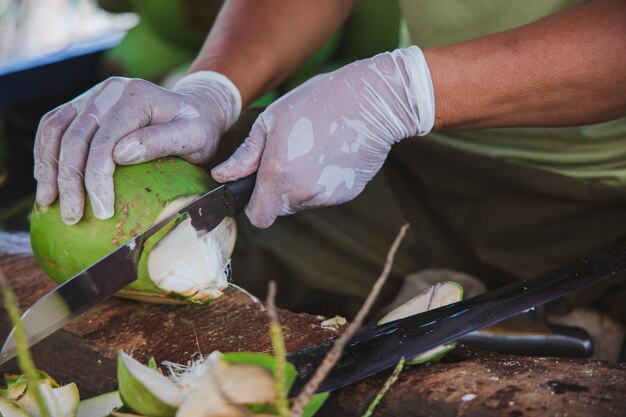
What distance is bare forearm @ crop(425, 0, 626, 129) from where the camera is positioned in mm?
1548

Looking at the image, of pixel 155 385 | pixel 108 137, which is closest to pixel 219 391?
→ pixel 155 385

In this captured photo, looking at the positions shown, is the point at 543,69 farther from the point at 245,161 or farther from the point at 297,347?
the point at 297,347

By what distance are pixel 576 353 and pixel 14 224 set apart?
240cm

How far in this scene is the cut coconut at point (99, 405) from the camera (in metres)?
1.24

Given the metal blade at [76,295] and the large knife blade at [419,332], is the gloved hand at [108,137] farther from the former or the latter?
the large knife blade at [419,332]

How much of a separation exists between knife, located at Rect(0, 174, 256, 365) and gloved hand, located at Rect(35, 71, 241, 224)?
118mm

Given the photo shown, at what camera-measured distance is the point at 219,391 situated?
38.3 inches

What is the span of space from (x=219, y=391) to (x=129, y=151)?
65 cm

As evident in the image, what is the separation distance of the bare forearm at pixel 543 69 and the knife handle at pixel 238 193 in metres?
0.45

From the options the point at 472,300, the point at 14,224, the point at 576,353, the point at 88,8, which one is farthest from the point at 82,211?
the point at 88,8

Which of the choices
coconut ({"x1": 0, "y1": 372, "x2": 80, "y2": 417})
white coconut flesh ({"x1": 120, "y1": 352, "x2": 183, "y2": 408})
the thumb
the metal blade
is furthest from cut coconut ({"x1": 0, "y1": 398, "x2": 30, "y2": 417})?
the thumb

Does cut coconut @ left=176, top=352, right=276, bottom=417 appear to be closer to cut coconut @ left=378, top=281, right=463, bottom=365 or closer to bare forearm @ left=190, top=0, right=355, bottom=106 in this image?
cut coconut @ left=378, top=281, right=463, bottom=365

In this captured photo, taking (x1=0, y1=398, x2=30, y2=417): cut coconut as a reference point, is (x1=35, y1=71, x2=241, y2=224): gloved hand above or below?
above

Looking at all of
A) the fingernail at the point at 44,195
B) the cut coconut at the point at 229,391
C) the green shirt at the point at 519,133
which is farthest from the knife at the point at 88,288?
the green shirt at the point at 519,133
